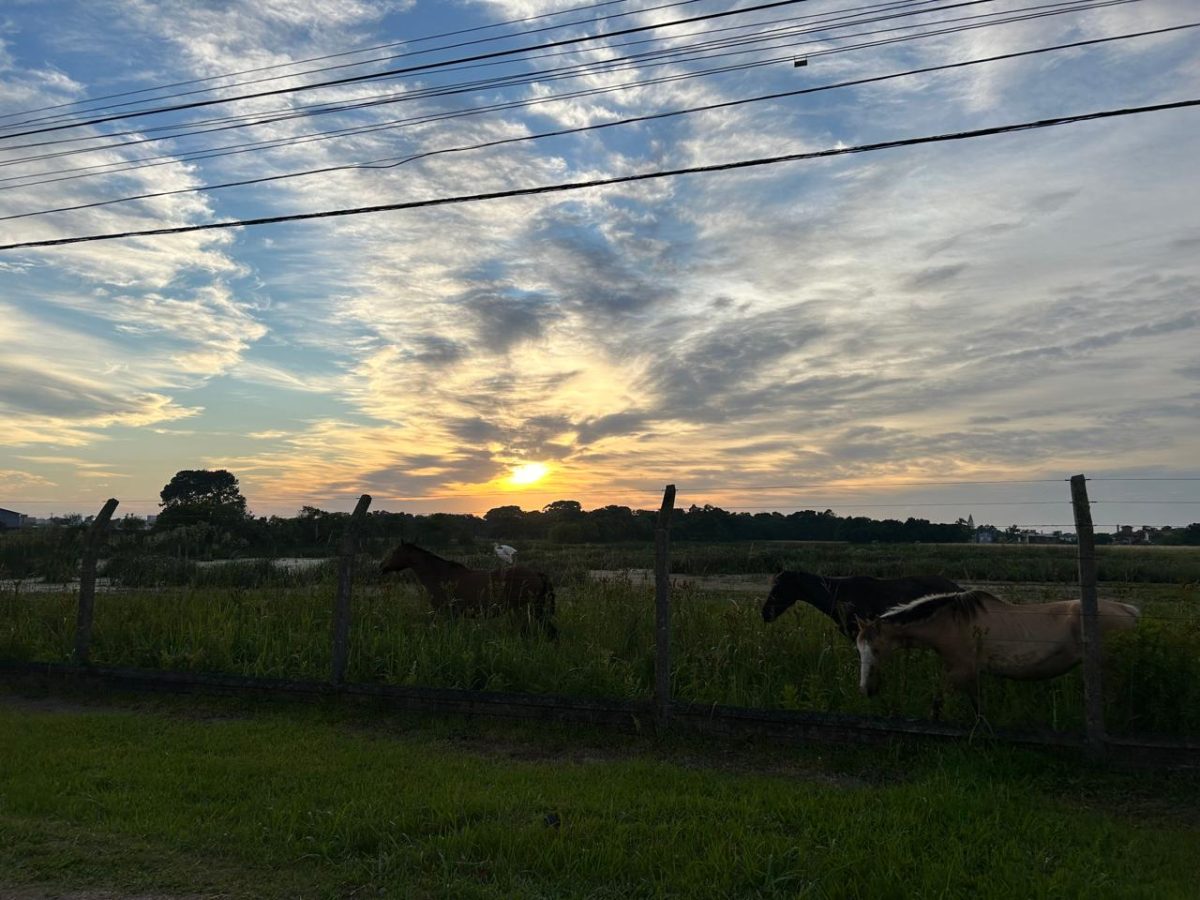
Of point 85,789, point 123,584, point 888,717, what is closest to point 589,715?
point 888,717

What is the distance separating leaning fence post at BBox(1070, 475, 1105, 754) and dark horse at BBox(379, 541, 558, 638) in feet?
18.0

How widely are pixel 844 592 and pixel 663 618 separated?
11.0 ft

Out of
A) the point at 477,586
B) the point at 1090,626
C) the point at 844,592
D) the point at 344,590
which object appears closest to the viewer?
the point at 1090,626

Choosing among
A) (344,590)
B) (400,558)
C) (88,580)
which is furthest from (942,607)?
(88,580)

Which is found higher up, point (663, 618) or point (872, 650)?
point (663, 618)

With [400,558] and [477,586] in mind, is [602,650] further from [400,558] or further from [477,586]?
[400,558]

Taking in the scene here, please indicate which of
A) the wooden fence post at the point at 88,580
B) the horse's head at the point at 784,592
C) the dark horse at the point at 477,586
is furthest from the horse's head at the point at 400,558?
the horse's head at the point at 784,592

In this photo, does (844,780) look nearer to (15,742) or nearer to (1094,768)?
(1094,768)

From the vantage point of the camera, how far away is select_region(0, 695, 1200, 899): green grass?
4340 millimetres

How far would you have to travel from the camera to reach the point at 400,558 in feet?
38.2

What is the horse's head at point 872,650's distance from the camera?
7.25 metres

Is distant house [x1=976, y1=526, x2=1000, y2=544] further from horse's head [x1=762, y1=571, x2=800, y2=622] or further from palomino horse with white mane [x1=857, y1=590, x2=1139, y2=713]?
horse's head [x1=762, y1=571, x2=800, y2=622]

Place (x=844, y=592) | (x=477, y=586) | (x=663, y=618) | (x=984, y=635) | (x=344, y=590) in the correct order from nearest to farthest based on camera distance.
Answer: (x=984, y=635) → (x=663, y=618) → (x=344, y=590) → (x=844, y=592) → (x=477, y=586)

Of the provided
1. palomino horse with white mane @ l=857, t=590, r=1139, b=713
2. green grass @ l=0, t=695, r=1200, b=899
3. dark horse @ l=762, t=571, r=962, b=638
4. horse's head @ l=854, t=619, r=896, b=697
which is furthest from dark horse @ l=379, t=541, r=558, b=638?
palomino horse with white mane @ l=857, t=590, r=1139, b=713
